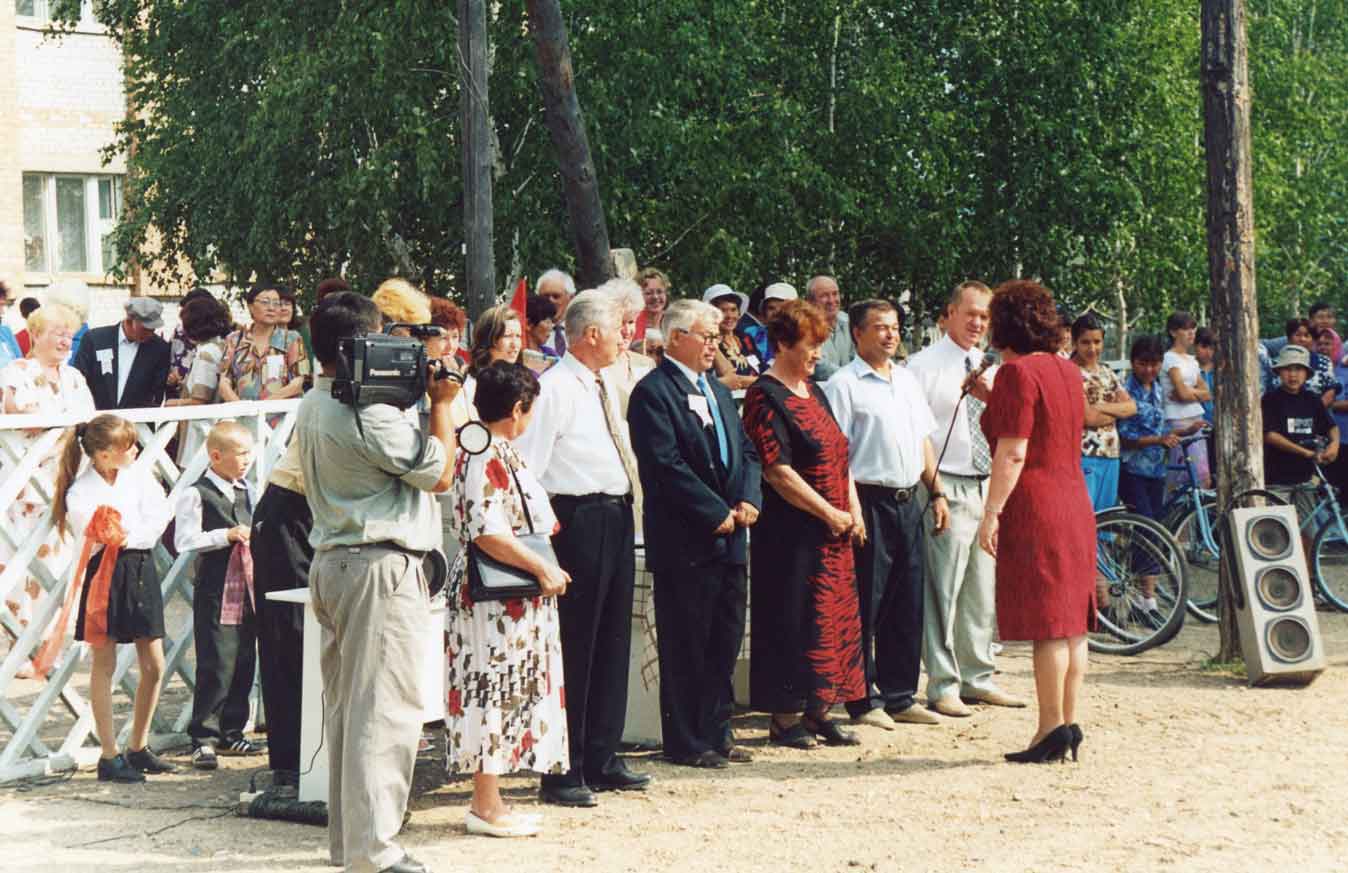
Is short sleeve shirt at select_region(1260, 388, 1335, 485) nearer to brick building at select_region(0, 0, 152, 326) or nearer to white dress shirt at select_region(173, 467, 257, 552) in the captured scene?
white dress shirt at select_region(173, 467, 257, 552)

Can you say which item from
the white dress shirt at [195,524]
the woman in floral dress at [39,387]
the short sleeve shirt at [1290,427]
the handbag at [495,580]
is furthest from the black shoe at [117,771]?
the short sleeve shirt at [1290,427]

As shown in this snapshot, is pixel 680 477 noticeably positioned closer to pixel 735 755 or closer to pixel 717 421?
pixel 717 421

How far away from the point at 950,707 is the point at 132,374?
5487 millimetres

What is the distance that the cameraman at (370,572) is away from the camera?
6410 millimetres

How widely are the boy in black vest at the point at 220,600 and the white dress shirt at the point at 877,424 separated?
273cm

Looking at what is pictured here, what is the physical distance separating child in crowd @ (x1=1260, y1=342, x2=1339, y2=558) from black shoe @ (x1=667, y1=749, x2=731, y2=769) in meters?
6.18

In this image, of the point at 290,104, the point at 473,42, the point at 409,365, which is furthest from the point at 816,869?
the point at 290,104

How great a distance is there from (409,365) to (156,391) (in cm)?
621

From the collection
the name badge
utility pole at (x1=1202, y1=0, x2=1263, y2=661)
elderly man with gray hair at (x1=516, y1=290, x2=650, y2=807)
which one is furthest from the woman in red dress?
utility pole at (x1=1202, y1=0, x2=1263, y2=661)

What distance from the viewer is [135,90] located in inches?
905

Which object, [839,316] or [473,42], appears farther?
[473,42]

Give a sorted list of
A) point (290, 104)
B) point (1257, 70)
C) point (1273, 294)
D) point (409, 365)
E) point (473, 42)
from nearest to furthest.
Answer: point (409, 365)
point (473, 42)
point (290, 104)
point (1257, 70)
point (1273, 294)

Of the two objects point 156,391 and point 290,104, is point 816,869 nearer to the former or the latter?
point 156,391

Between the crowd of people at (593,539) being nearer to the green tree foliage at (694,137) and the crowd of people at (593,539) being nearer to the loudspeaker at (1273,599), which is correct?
the loudspeaker at (1273,599)
